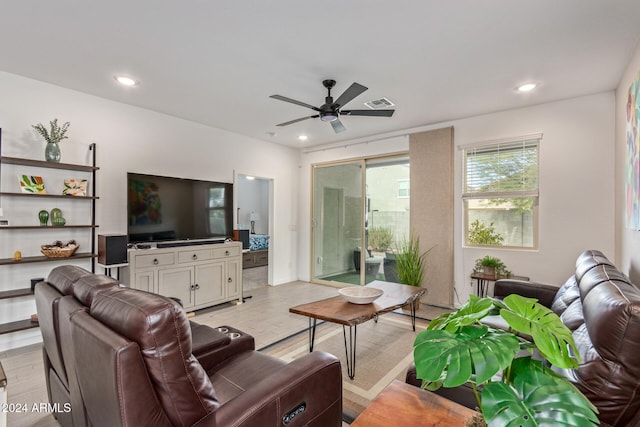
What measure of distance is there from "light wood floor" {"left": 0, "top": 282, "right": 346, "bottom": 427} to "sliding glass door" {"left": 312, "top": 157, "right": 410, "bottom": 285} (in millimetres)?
595

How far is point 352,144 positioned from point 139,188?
3.39 meters

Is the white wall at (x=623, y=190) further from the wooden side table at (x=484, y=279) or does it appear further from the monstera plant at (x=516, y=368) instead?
the monstera plant at (x=516, y=368)

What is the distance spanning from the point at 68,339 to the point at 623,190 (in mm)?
4221

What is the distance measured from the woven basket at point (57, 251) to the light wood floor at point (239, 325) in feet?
2.97

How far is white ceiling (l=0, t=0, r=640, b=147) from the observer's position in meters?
2.02

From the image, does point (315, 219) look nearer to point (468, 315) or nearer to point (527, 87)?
point (527, 87)

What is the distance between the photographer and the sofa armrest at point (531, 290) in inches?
103

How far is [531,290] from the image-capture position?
2.69 meters

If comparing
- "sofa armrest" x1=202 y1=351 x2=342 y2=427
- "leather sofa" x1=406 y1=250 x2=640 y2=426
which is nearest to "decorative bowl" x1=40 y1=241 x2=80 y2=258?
"sofa armrest" x1=202 y1=351 x2=342 y2=427

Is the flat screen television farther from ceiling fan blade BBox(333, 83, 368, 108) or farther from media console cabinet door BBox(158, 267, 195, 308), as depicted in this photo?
ceiling fan blade BBox(333, 83, 368, 108)

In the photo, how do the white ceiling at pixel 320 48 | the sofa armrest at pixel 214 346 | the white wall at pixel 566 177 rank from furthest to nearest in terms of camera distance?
1. the white wall at pixel 566 177
2. the white ceiling at pixel 320 48
3. the sofa armrest at pixel 214 346

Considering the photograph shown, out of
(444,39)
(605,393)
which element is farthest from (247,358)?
(444,39)

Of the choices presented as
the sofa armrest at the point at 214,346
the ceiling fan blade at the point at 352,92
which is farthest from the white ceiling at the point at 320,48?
the sofa armrest at the point at 214,346

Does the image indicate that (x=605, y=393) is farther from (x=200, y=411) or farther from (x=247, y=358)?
(x=247, y=358)
